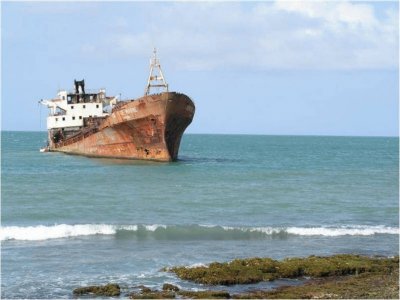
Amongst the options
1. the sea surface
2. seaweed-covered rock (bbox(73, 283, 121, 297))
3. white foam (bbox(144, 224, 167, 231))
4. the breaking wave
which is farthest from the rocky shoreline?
white foam (bbox(144, 224, 167, 231))

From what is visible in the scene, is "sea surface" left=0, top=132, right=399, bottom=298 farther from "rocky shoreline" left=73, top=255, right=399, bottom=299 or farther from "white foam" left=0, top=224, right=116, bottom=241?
"rocky shoreline" left=73, top=255, right=399, bottom=299

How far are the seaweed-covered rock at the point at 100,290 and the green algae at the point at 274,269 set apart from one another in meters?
2.01

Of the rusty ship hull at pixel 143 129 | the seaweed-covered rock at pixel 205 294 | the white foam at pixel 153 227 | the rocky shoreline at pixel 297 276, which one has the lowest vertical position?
the seaweed-covered rock at pixel 205 294

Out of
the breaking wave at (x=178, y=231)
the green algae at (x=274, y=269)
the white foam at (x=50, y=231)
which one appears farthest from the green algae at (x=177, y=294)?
the white foam at (x=50, y=231)

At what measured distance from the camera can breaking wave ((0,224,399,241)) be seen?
23109mm

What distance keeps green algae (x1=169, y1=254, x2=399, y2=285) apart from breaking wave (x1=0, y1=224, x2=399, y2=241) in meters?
5.18

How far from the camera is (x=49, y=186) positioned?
37.7 metres

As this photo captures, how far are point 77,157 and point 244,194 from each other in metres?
23.8

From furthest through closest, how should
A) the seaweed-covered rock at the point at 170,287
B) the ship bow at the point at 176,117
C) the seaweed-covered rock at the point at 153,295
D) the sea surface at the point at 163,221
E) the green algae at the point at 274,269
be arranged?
1. the ship bow at the point at 176,117
2. the sea surface at the point at 163,221
3. the green algae at the point at 274,269
4. the seaweed-covered rock at the point at 170,287
5. the seaweed-covered rock at the point at 153,295

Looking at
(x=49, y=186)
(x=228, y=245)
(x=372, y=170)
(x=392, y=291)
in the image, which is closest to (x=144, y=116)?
(x=49, y=186)

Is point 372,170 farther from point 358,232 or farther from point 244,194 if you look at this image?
point 358,232

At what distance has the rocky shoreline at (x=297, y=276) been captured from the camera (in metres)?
15.0

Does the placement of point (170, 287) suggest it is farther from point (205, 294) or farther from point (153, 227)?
point (153, 227)

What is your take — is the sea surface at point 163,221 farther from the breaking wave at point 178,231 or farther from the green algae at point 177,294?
the green algae at point 177,294
